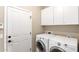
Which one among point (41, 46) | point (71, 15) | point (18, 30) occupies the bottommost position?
point (41, 46)

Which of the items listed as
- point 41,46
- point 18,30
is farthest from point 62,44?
point 18,30

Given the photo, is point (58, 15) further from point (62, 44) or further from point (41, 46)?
point (41, 46)

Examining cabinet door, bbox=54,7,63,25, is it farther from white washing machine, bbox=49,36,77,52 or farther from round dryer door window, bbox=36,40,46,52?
round dryer door window, bbox=36,40,46,52

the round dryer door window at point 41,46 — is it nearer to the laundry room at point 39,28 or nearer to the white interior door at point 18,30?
the laundry room at point 39,28

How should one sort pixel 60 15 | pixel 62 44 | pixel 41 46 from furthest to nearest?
pixel 41 46
pixel 60 15
pixel 62 44

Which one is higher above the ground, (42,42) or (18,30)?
(18,30)

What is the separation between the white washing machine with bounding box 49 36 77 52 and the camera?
1.45m

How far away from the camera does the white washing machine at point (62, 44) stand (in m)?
1.45

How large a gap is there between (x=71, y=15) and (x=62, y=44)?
501 mm

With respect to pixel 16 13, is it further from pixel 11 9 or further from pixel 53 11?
pixel 53 11

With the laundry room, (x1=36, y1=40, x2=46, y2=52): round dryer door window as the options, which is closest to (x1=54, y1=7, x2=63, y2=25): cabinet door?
the laundry room

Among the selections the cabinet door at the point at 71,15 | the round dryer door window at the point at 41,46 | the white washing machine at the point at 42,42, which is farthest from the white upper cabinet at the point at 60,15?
the round dryer door window at the point at 41,46

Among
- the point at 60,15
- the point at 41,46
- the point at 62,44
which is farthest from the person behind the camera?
the point at 41,46

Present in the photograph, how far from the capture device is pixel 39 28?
175 centimetres
